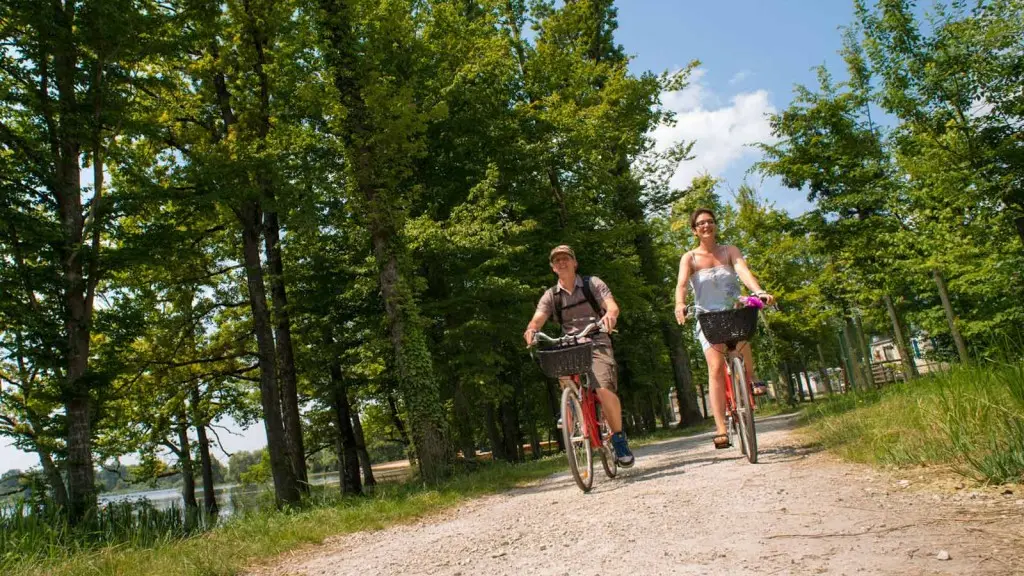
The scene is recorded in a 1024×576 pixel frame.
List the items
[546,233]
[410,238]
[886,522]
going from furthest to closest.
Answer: [546,233], [410,238], [886,522]

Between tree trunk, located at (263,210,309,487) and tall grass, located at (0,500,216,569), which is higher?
tree trunk, located at (263,210,309,487)

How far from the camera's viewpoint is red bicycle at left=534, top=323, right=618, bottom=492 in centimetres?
549

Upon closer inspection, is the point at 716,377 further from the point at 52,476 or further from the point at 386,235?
the point at 52,476

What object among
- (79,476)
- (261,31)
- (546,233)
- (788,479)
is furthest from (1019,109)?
(79,476)

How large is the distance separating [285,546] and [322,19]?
8.43 m

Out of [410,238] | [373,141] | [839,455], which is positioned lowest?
[839,455]

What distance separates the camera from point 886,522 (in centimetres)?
312

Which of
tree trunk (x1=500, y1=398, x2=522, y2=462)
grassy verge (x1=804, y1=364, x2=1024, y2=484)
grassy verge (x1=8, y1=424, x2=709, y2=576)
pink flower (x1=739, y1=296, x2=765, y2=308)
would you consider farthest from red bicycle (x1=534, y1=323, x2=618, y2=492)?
tree trunk (x1=500, y1=398, x2=522, y2=462)

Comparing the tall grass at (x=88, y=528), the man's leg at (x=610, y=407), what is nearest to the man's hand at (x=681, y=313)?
the man's leg at (x=610, y=407)

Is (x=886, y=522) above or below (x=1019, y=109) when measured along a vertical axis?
below

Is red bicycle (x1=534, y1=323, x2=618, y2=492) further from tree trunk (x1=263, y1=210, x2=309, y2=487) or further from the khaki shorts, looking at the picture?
tree trunk (x1=263, y1=210, x2=309, y2=487)

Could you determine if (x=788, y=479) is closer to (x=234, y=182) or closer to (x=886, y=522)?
(x=886, y=522)

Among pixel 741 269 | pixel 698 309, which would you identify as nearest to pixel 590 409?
pixel 698 309

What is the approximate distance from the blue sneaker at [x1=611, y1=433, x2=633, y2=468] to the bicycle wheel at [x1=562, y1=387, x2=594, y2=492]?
19.8 inches
